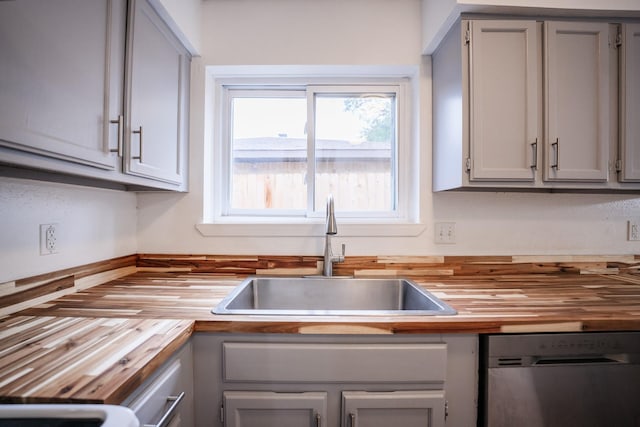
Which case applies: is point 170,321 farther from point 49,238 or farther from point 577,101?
point 577,101

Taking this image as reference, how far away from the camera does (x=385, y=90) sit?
175 cm

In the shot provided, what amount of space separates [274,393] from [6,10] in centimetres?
117

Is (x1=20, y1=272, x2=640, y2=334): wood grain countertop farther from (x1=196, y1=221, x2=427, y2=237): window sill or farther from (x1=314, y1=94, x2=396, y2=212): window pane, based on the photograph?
(x1=314, y1=94, x2=396, y2=212): window pane

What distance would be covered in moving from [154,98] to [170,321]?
0.86 m

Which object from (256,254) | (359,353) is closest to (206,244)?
(256,254)

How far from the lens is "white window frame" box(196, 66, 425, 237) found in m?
1.59

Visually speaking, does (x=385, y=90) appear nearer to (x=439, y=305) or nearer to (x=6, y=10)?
(x=439, y=305)

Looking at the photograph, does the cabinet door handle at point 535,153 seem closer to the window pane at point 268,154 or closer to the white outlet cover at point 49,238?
the window pane at point 268,154

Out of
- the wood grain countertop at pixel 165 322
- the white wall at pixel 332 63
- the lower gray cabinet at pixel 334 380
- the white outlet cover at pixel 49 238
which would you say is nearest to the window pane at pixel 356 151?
the white wall at pixel 332 63

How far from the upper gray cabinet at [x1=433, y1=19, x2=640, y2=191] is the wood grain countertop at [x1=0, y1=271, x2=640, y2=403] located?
47 cm

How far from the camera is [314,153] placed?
69.3 inches

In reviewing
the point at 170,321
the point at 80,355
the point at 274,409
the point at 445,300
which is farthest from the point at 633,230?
the point at 80,355

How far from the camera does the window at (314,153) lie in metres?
1.78

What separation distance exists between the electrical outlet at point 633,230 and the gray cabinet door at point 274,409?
6.03ft
